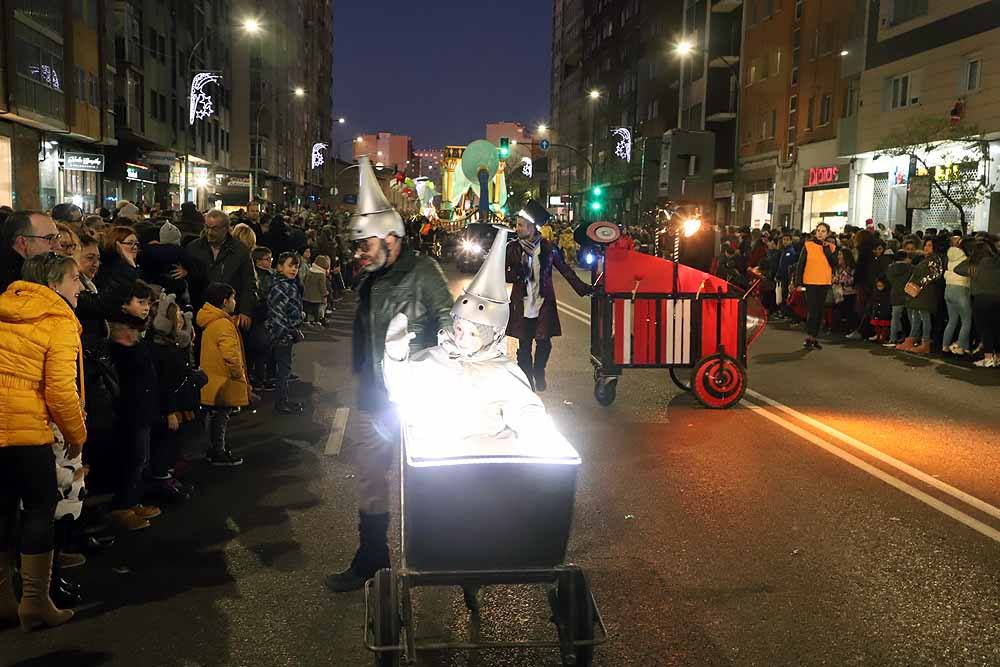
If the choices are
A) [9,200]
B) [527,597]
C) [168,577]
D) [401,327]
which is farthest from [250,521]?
[9,200]

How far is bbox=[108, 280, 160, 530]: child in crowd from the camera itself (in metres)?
6.00

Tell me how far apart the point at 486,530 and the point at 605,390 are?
6671 millimetres

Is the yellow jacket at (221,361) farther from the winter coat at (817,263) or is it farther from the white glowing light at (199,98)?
the white glowing light at (199,98)

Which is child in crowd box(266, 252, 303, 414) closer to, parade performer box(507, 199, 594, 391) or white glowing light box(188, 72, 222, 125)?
parade performer box(507, 199, 594, 391)

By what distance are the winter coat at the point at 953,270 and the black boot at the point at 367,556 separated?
1208 cm

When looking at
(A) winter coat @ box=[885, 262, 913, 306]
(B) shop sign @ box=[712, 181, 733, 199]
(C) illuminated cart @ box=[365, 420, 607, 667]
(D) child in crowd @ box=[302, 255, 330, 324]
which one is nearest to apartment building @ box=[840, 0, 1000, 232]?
(A) winter coat @ box=[885, 262, 913, 306]

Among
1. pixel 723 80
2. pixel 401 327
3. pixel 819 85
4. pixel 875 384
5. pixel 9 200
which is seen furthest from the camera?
pixel 723 80

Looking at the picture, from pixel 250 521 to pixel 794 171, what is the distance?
3572cm

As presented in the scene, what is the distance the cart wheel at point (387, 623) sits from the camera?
149 inches

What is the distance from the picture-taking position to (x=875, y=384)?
12.2 m

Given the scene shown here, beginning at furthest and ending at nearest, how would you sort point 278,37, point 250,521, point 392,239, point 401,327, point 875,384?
point 278,37
point 875,384
point 250,521
point 392,239
point 401,327

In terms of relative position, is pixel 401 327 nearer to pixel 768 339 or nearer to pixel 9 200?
pixel 768 339

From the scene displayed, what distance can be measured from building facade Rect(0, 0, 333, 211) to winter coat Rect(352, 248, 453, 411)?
2138 centimetres

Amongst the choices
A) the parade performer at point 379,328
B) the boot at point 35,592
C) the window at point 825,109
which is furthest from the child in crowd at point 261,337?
the window at point 825,109
